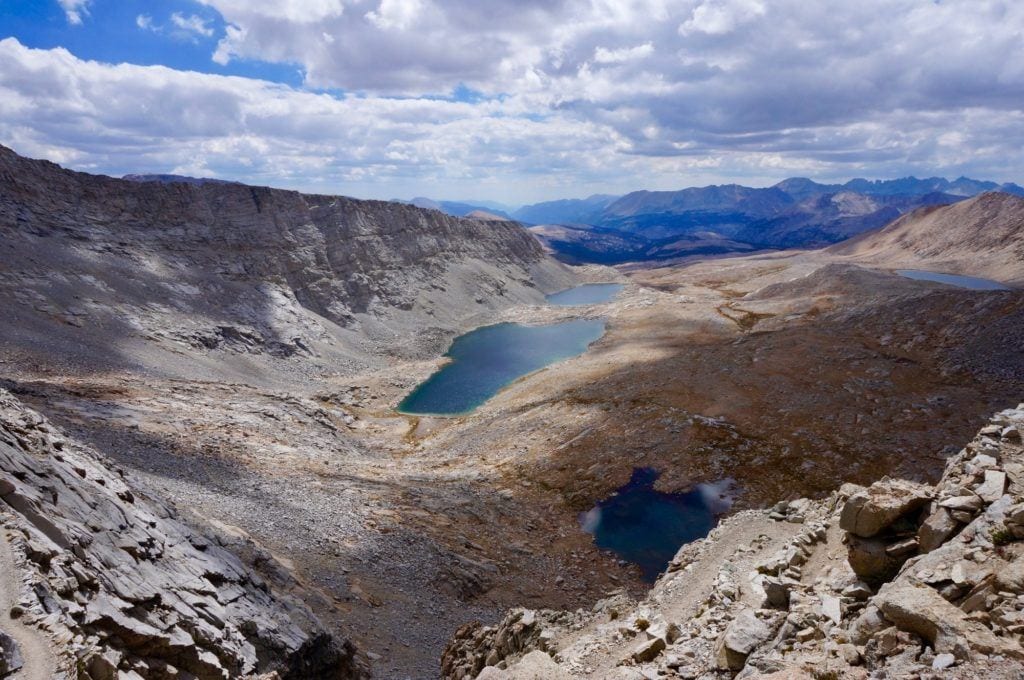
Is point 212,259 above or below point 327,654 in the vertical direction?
above

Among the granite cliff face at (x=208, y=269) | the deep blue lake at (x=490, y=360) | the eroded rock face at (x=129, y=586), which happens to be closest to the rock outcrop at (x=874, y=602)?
the eroded rock face at (x=129, y=586)

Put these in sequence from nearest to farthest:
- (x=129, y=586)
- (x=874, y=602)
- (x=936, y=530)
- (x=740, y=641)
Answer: (x=874, y=602)
(x=936, y=530)
(x=740, y=641)
(x=129, y=586)

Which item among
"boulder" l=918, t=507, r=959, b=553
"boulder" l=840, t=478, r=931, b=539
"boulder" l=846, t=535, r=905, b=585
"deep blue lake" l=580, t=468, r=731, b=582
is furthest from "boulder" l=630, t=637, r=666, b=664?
"deep blue lake" l=580, t=468, r=731, b=582

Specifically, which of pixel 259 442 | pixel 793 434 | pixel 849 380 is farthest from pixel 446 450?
pixel 849 380

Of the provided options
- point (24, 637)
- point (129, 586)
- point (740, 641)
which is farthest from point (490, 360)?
point (24, 637)

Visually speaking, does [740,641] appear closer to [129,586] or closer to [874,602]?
[874,602]

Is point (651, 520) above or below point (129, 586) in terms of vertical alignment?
below

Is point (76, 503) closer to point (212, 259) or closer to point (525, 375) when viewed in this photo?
point (525, 375)
